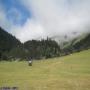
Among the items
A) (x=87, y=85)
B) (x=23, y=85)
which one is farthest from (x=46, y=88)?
(x=87, y=85)

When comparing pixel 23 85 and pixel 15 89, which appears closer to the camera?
pixel 15 89

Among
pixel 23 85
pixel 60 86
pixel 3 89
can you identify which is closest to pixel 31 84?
pixel 23 85

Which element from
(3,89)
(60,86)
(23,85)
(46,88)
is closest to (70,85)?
(60,86)

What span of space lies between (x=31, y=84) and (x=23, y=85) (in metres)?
2.02

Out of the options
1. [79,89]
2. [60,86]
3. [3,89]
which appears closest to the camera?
[3,89]

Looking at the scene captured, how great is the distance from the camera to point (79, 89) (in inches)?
1690

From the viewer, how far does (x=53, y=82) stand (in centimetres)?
4972

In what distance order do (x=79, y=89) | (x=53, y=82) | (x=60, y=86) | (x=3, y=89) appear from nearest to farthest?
(x=3, y=89), (x=79, y=89), (x=60, y=86), (x=53, y=82)

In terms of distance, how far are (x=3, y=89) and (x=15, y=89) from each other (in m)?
1.85

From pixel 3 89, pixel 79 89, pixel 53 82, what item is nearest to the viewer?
pixel 3 89

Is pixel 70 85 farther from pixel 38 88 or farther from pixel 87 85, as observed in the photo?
pixel 38 88

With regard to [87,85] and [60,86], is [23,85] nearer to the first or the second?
[60,86]

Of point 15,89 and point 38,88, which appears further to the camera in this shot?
point 38,88

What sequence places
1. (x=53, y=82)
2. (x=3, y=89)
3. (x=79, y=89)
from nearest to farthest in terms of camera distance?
1. (x=3, y=89)
2. (x=79, y=89)
3. (x=53, y=82)
